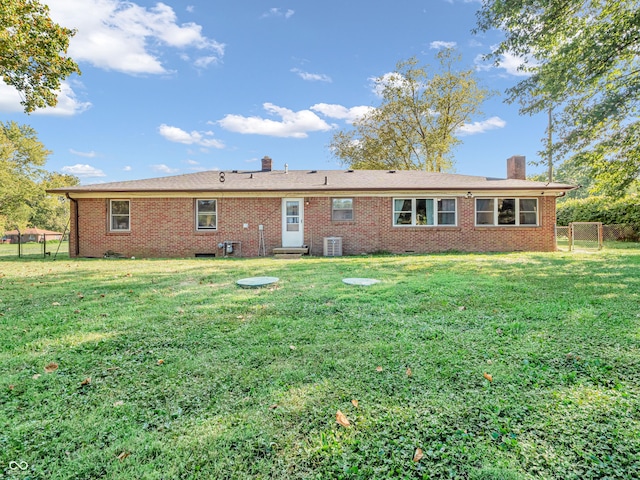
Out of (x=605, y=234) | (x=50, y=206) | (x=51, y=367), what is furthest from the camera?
(x=50, y=206)

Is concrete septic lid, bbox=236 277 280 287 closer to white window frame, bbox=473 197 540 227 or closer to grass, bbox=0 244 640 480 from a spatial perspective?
grass, bbox=0 244 640 480

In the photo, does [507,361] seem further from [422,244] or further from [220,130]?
[220,130]

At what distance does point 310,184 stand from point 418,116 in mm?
17314

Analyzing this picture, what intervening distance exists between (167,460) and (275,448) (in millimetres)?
586

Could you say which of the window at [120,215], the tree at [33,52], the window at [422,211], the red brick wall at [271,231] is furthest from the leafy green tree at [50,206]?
the window at [422,211]

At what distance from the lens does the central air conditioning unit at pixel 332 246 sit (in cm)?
1248

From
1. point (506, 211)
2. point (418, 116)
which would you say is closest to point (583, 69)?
point (506, 211)

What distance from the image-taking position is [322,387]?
2.53m

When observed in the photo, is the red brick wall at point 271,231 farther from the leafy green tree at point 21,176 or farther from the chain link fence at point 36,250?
the leafy green tree at point 21,176

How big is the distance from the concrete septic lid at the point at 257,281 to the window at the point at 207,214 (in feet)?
22.1

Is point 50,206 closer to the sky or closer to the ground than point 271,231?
closer to the sky

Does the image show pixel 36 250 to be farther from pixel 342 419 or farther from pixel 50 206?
pixel 50 206

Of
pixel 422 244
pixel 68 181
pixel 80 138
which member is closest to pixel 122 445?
pixel 422 244

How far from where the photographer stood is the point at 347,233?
12883 millimetres
